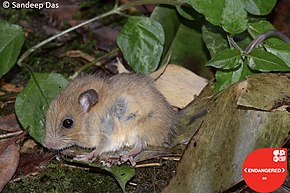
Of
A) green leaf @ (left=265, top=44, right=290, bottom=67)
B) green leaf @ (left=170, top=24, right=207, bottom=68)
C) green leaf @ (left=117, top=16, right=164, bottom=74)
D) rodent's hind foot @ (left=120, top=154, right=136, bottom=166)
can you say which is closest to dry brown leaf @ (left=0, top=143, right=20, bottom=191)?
rodent's hind foot @ (left=120, top=154, right=136, bottom=166)

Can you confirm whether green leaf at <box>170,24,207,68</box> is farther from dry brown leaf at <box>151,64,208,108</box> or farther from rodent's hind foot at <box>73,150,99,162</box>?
rodent's hind foot at <box>73,150,99,162</box>

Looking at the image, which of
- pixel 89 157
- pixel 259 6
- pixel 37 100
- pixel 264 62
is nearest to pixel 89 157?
pixel 89 157

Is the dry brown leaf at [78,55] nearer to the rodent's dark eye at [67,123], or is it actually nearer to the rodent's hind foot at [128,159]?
the rodent's dark eye at [67,123]

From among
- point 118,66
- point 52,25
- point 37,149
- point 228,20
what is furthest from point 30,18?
point 228,20

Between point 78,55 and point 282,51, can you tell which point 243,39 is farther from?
point 78,55

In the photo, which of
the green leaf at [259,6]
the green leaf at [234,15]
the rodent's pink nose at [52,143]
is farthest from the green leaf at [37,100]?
the green leaf at [259,6]
